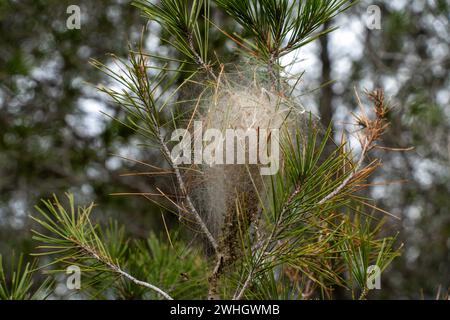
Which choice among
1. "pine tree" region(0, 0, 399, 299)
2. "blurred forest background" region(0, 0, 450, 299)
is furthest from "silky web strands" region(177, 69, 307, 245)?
"blurred forest background" region(0, 0, 450, 299)

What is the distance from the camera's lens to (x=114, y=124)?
2.48 m

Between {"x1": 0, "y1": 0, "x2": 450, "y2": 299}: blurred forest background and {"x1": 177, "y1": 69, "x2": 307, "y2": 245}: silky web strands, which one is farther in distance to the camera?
{"x1": 0, "y1": 0, "x2": 450, "y2": 299}: blurred forest background

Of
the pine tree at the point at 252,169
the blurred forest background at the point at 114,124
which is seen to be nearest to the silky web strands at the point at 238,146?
the pine tree at the point at 252,169

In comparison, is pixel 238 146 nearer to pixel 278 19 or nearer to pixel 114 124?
pixel 278 19

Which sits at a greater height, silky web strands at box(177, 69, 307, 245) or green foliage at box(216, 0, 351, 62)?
green foliage at box(216, 0, 351, 62)

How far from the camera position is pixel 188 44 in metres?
1.05

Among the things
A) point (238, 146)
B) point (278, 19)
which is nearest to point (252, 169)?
point (238, 146)

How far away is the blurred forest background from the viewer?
2697mm

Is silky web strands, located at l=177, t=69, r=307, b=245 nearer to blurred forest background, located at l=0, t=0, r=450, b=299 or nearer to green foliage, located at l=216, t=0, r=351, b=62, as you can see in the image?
green foliage, located at l=216, t=0, r=351, b=62

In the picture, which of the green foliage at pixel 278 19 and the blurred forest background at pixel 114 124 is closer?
the green foliage at pixel 278 19

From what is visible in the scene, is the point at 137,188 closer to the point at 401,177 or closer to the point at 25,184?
the point at 25,184

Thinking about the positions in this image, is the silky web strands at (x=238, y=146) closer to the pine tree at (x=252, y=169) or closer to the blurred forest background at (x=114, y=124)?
the pine tree at (x=252, y=169)

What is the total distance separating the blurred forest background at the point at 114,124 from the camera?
2697 mm
